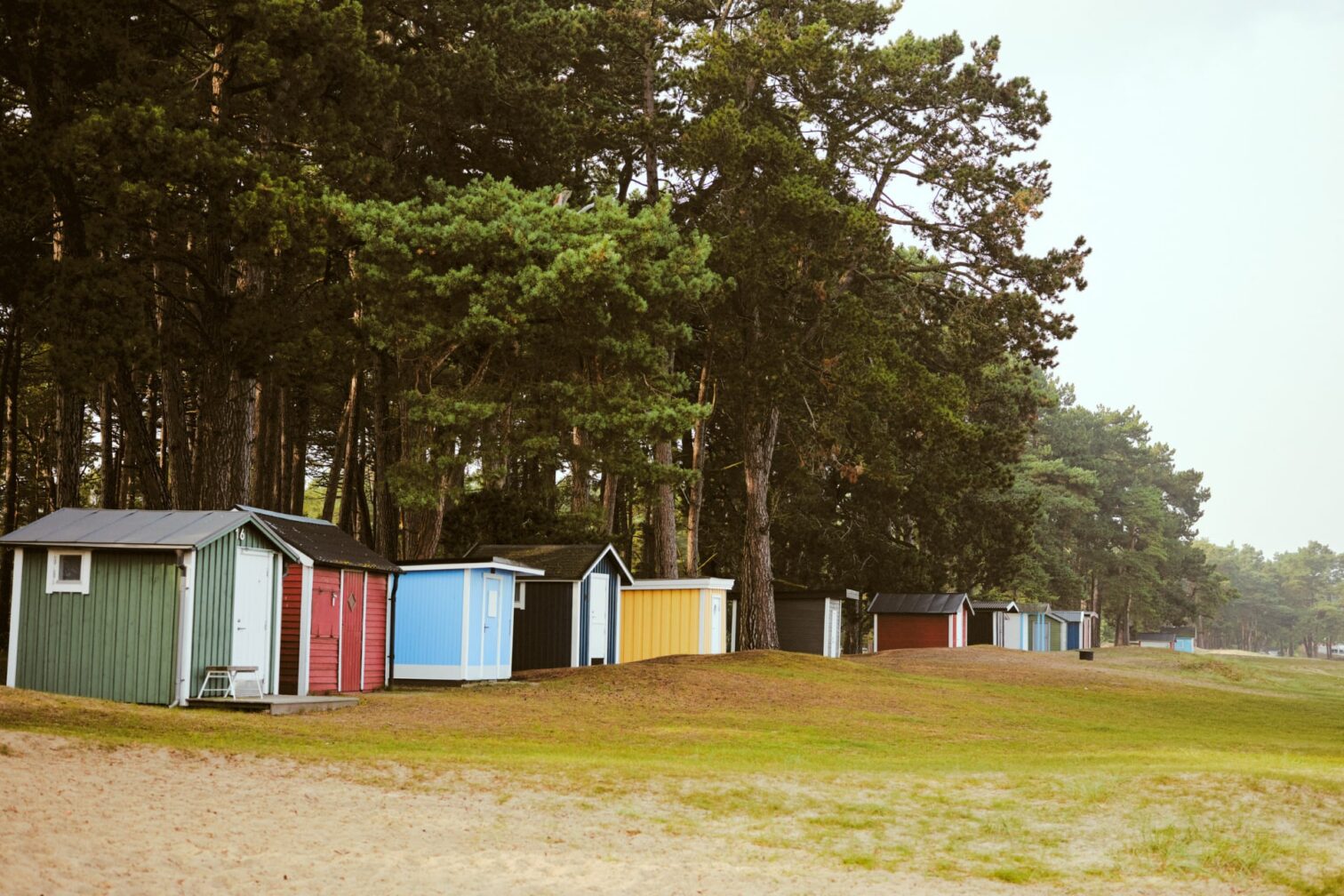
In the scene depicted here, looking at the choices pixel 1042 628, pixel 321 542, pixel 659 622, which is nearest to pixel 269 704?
→ pixel 321 542

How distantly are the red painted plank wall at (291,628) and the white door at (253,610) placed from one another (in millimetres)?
616

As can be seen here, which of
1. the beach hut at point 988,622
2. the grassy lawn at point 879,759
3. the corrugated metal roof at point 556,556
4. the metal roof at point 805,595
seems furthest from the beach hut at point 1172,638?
the corrugated metal roof at point 556,556

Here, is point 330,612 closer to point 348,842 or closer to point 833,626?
point 348,842

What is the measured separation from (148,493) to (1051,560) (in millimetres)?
55538

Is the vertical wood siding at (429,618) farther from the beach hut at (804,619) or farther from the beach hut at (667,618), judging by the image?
the beach hut at (804,619)

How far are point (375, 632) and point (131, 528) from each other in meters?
5.90

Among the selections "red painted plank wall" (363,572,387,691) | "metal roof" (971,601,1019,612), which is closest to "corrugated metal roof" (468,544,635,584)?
"red painted plank wall" (363,572,387,691)

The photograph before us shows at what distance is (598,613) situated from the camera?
31.5 meters

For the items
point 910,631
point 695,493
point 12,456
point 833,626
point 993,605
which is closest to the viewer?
point 12,456

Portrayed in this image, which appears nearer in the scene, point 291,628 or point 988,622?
point 291,628

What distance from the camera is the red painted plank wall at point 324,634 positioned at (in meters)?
22.2

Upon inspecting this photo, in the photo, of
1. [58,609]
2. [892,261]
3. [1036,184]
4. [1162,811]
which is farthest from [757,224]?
[1162,811]

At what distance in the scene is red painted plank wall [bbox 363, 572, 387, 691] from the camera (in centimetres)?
2439

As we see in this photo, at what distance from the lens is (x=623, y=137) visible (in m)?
40.6
